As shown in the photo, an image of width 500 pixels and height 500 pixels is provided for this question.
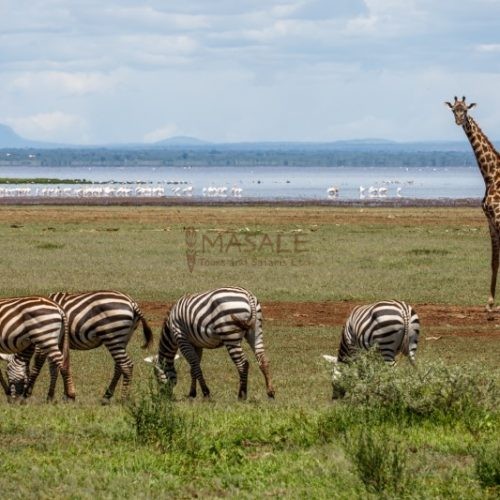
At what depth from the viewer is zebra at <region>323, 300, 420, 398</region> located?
13742mm

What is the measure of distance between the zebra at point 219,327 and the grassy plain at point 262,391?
1.46ft

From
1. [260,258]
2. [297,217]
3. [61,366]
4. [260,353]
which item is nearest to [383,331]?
[260,353]

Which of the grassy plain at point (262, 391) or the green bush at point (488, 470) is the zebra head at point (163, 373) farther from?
the green bush at point (488, 470)

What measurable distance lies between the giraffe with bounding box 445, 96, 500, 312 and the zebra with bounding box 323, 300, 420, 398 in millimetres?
8410

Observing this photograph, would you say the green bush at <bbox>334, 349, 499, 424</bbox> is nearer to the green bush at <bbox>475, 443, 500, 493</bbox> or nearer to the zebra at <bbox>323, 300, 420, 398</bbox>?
the green bush at <bbox>475, 443, 500, 493</bbox>

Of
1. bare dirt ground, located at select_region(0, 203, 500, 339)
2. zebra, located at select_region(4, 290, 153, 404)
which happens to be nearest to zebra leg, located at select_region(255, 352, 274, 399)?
zebra, located at select_region(4, 290, 153, 404)

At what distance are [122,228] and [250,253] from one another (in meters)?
11.8

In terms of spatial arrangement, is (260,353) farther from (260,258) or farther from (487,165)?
(260,258)

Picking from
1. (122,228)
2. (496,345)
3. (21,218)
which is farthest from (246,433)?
(21,218)

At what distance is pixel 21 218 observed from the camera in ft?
174

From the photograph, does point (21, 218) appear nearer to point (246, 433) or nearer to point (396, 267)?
point (396, 267)

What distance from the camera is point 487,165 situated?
22484 mm

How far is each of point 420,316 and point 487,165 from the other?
10.0ft

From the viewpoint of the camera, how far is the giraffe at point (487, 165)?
2196cm
